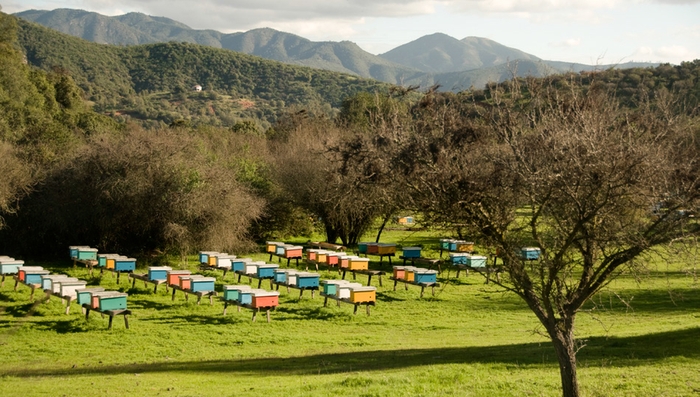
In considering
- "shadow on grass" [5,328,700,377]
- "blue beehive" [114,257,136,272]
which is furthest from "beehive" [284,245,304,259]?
"shadow on grass" [5,328,700,377]

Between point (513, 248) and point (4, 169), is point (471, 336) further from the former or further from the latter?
point (4, 169)

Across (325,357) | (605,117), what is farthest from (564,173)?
(325,357)

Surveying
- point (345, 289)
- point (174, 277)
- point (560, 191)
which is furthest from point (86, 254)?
point (560, 191)

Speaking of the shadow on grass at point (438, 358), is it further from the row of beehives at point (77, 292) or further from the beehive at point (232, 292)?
the beehive at point (232, 292)

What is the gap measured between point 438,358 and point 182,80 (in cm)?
13353

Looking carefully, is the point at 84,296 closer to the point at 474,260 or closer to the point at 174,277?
the point at 174,277

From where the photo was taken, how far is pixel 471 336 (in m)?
17.5

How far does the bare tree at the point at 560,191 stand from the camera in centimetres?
855

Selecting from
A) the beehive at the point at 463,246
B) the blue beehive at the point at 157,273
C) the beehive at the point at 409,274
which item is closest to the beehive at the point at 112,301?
the blue beehive at the point at 157,273

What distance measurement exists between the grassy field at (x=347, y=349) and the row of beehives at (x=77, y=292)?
2.03 ft

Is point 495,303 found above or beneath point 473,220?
beneath

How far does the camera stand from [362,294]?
64.0 ft

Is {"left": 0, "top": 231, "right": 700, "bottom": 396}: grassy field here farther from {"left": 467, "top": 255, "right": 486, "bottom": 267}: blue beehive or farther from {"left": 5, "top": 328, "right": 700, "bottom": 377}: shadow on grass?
{"left": 467, "top": 255, "right": 486, "bottom": 267}: blue beehive

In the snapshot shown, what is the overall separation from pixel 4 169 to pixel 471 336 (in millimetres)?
20451
